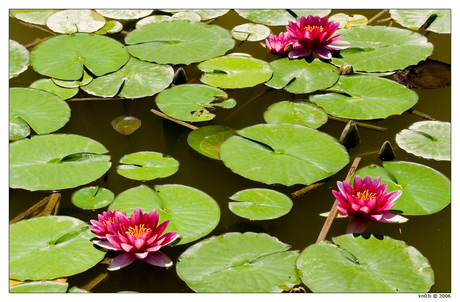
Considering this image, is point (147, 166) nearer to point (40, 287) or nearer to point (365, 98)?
point (40, 287)

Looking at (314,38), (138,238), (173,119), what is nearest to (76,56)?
(173,119)

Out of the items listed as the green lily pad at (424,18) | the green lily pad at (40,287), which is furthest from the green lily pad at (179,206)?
the green lily pad at (424,18)

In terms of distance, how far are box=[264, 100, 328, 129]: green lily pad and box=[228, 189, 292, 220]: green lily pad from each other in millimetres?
834

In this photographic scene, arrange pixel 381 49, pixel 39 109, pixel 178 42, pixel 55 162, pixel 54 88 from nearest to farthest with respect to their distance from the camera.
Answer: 1. pixel 55 162
2. pixel 39 109
3. pixel 54 88
4. pixel 381 49
5. pixel 178 42

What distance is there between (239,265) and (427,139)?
1.92 meters

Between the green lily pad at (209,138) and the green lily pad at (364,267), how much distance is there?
1133 mm

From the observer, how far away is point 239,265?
2.48 meters

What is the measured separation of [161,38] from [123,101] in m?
0.98

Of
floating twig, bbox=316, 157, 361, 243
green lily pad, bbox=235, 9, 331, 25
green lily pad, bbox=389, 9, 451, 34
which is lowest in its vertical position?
floating twig, bbox=316, 157, 361, 243

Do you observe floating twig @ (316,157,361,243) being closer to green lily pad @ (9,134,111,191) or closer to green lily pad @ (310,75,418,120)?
green lily pad @ (310,75,418,120)

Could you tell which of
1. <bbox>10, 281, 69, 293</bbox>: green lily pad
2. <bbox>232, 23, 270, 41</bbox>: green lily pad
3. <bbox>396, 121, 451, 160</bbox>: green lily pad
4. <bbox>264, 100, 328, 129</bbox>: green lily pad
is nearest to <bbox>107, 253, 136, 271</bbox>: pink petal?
<bbox>10, 281, 69, 293</bbox>: green lily pad

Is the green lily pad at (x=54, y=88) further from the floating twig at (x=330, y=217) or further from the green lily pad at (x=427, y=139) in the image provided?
the green lily pad at (x=427, y=139)

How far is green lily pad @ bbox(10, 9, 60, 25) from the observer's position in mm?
5039

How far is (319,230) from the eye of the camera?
9.23 ft
